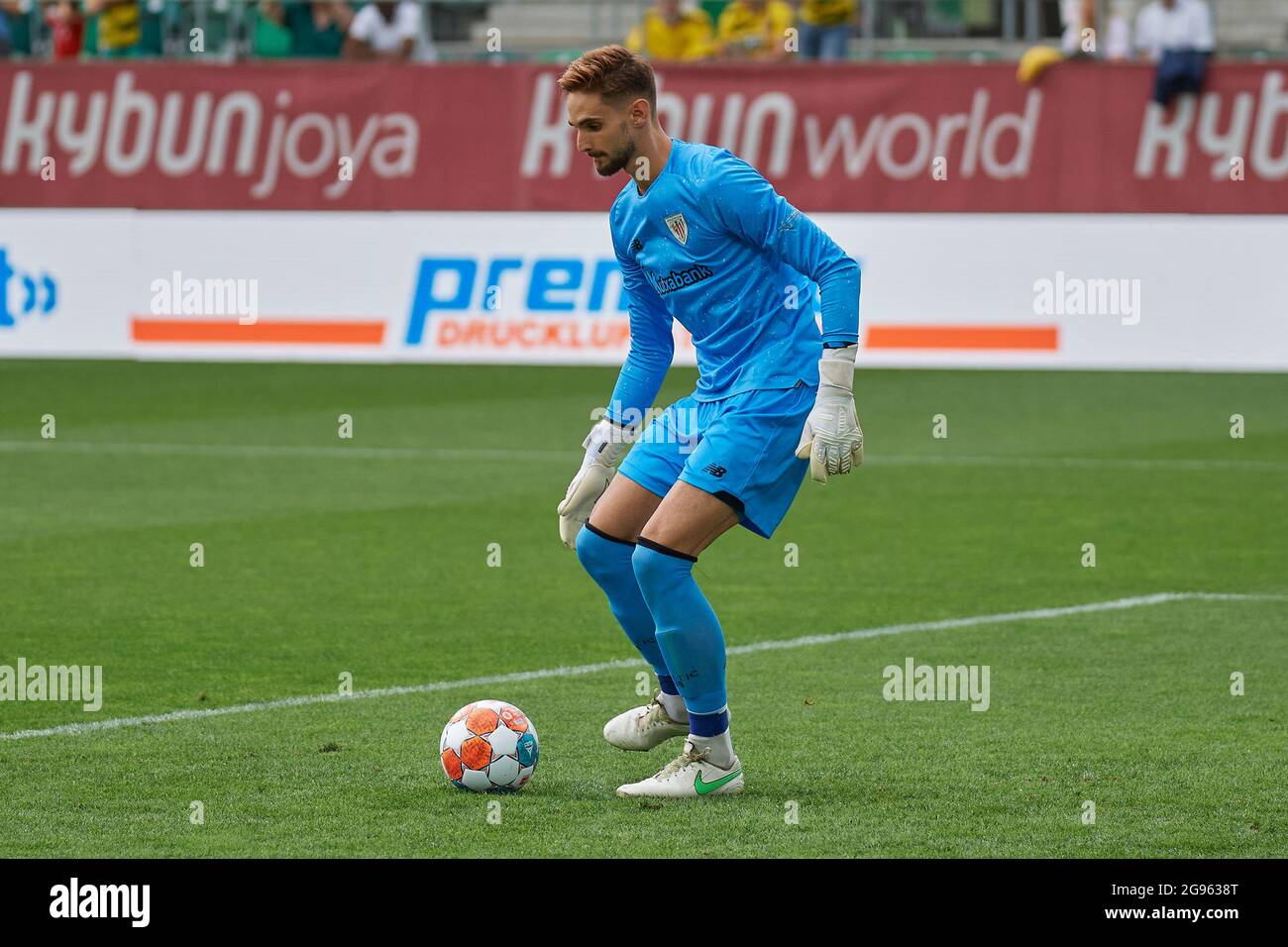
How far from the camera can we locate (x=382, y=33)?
22.1 meters

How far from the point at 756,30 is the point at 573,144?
2267 millimetres

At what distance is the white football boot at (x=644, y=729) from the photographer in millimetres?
6938

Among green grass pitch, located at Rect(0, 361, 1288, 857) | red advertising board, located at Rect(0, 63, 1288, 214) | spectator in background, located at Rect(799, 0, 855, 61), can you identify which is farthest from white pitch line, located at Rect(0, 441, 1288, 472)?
spectator in background, located at Rect(799, 0, 855, 61)

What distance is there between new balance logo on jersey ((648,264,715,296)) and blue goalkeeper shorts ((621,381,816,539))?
349mm

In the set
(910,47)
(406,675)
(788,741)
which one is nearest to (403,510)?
(406,675)

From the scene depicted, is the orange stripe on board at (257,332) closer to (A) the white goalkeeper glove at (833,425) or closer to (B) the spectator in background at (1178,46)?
(B) the spectator in background at (1178,46)

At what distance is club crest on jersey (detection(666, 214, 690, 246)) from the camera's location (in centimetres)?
652

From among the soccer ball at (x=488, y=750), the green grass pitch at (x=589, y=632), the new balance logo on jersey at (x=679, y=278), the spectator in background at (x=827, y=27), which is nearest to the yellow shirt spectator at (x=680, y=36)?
the spectator in background at (x=827, y=27)

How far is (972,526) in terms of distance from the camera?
12.4 metres

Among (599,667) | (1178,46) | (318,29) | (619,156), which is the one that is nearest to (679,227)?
(619,156)

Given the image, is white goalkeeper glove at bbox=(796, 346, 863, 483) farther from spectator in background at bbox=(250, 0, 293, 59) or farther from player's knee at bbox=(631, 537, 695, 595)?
spectator in background at bbox=(250, 0, 293, 59)

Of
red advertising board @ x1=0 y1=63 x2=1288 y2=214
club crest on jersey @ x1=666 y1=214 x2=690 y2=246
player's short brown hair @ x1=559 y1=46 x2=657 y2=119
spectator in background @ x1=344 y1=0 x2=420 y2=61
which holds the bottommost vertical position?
club crest on jersey @ x1=666 y1=214 x2=690 y2=246

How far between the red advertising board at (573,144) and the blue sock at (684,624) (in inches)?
487

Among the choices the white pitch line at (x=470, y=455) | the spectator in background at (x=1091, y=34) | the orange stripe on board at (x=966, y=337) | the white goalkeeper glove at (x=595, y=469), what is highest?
the spectator in background at (x=1091, y=34)
